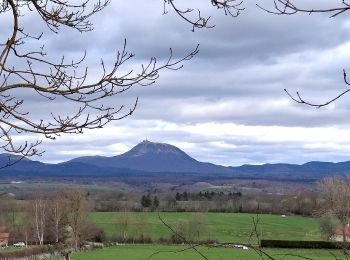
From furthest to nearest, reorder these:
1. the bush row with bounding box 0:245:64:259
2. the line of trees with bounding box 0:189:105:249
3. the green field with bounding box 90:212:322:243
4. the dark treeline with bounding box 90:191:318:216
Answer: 1. the dark treeline with bounding box 90:191:318:216
2. the green field with bounding box 90:212:322:243
3. the line of trees with bounding box 0:189:105:249
4. the bush row with bounding box 0:245:64:259

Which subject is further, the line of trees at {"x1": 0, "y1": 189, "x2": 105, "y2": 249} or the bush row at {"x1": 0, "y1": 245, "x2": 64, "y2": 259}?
the line of trees at {"x1": 0, "y1": 189, "x2": 105, "y2": 249}

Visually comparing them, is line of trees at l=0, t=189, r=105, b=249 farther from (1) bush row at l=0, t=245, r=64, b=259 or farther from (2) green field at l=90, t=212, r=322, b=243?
(1) bush row at l=0, t=245, r=64, b=259

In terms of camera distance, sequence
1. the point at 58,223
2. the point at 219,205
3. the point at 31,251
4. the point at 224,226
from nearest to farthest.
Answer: the point at 31,251 → the point at 58,223 → the point at 224,226 → the point at 219,205

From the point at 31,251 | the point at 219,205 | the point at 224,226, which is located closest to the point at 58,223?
the point at 31,251

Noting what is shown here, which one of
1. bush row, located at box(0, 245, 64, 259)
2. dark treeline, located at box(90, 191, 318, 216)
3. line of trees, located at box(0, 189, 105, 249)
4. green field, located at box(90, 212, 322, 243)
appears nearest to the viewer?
bush row, located at box(0, 245, 64, 259)

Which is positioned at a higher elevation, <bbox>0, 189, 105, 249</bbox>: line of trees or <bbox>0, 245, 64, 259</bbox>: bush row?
<bbox>0, 189, 105, 249</bbox>: line of trees

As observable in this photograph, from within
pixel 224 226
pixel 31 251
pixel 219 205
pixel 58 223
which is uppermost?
pixel 219 205

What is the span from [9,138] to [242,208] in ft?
289

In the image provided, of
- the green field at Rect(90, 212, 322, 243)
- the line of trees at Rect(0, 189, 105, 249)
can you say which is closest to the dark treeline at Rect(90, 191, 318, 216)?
the green field at Rect(90, 212, 322, 243)

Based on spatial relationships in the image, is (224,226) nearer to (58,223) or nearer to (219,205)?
(58,223)

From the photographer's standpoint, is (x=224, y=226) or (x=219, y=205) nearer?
(x=224, y=226)

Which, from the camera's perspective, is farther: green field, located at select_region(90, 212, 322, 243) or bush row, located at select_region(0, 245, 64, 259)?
green field, located at select_region(90, 212, 322, 243)

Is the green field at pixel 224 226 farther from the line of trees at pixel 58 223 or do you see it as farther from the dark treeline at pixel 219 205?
the dark treeline at pixel 219 205

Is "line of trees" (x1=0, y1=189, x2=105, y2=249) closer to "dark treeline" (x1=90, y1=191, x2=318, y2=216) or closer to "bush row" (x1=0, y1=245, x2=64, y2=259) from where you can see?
"bush row" (x1=0, y1=245, x2=64, y2=259)
